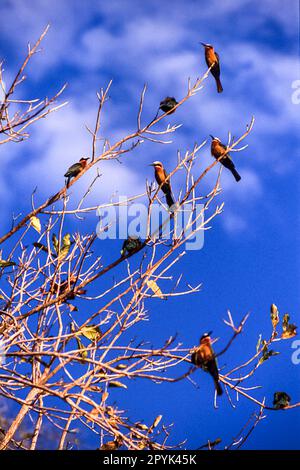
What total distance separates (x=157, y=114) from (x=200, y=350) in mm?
1550

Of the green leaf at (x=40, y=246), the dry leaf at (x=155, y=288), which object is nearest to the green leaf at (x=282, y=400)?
the dry leaf at (x=155, y=288)

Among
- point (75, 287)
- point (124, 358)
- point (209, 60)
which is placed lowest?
point (124, 358)

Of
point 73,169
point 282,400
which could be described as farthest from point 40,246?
point 282,400

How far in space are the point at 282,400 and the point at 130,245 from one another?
4.10 ft

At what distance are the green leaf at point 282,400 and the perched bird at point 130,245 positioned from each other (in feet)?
3.85

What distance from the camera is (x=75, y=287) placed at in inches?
131

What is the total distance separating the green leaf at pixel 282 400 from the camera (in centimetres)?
336

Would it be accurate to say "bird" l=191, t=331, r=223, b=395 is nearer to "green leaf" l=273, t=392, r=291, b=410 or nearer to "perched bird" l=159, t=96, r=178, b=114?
"green leaf" l=273, t=392, r=291, b=410

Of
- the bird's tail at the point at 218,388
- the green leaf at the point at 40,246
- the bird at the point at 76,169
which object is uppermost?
the bird at the point at 76,169

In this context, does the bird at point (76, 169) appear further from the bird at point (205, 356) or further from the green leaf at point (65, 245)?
the bird at point (205, 356)
